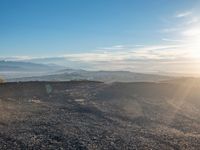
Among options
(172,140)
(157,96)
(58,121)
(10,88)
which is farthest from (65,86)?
(172,140)

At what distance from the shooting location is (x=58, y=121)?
32.1m

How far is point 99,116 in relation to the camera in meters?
36.7

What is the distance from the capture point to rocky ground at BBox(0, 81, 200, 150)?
26.5m

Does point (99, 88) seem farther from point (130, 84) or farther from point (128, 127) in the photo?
point (128, 127)

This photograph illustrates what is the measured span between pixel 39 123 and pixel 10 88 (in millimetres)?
21180

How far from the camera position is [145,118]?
3838cm

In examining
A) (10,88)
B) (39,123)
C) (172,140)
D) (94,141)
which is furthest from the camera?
(10,88)

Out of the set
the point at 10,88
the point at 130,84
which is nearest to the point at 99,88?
the point at 130,84

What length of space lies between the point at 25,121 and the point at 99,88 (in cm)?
2444

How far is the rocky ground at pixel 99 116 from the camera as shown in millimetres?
26453

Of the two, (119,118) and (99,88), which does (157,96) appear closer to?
(99,88)

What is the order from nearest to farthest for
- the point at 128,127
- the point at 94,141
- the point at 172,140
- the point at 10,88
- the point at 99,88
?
1. the point at 94,141
2. the point at 172,140
3. the point at 128,127
4. the point at 10,88
5. the point at 99,88

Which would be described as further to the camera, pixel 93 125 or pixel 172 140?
pixel 93 125

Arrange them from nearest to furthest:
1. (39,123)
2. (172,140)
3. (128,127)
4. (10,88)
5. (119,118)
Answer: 1. (172,140)
2. (39,123)
3. (128,127)
4. (119,118)
5. (10,88)
